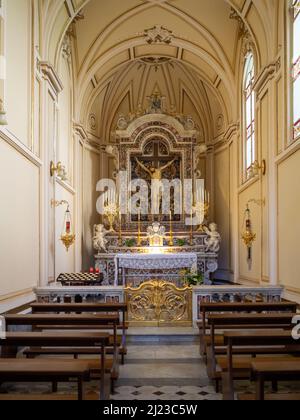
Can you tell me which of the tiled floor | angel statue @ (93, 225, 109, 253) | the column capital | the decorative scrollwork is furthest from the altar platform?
angel statue @ (93, 225, 109, 253)

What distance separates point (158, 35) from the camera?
535 inches

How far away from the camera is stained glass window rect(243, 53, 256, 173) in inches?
481

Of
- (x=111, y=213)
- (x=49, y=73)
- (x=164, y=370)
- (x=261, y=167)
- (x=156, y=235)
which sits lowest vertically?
(x=164, y=370)

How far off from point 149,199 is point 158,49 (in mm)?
4540

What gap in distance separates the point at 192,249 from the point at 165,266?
1898 mm

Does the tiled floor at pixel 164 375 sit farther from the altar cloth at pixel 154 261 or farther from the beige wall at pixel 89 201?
the beige wall at pixel 89 201

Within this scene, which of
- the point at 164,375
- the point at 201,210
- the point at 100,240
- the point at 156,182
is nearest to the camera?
the point at 164,375

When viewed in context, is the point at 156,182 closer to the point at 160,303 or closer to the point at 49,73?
the point at 49,73

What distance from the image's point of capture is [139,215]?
49.4 ft

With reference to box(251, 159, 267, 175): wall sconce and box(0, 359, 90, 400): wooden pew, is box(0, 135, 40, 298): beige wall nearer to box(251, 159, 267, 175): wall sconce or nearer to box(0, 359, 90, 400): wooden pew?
box(0, 359, 90, 400): wooden pew

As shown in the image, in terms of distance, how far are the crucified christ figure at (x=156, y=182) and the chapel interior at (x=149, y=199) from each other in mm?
105

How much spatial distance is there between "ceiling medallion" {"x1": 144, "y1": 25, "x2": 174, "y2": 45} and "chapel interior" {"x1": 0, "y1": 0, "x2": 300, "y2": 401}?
0.04m

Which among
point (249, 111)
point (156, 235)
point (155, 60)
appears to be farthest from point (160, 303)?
point (155, 60)
